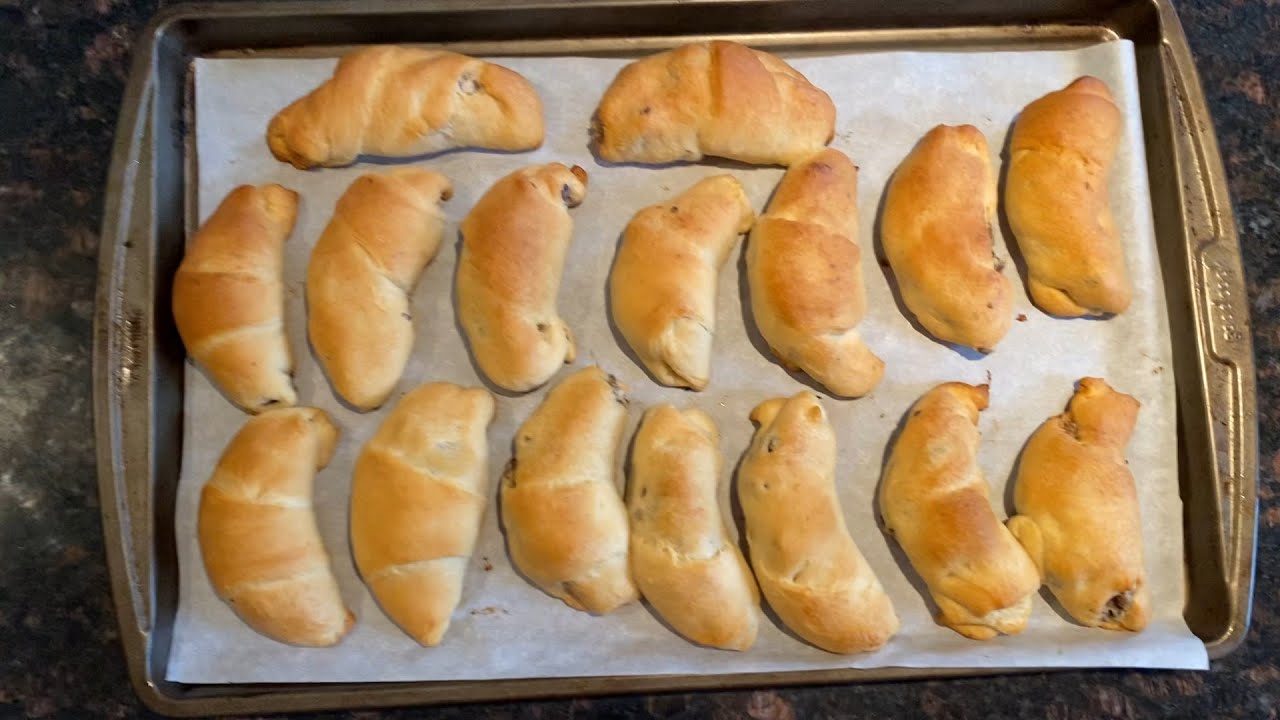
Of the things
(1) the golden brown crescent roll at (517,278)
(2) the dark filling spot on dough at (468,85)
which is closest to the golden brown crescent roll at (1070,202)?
(1) the golden brown crescent roll at (517,278)

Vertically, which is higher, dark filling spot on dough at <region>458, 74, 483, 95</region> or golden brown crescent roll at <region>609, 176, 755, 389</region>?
dark filling spot on dough at <region>458, 74, 483, 95</region>

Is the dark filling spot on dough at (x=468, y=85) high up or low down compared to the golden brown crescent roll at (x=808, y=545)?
up

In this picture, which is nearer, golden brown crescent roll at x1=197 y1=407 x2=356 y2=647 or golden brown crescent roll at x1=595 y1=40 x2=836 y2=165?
golden brown crescent roll at x1=197 y1=407 x2=356 y2=647

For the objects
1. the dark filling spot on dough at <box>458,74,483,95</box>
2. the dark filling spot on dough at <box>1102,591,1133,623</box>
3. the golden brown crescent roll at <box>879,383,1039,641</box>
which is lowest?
the dark filling spot on dough at <box>1102,591,1133,623</box>

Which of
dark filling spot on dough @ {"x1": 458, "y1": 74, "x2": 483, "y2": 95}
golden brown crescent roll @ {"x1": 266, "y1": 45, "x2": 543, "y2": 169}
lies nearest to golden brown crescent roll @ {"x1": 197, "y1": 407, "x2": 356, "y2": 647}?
golden brown crescent roll @ {"x1": 266, "y1": 45, "x2": 543, "y2": 169}

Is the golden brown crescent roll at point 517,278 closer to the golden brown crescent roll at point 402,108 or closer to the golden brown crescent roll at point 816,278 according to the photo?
the golden brown crescent roll at point 402,108

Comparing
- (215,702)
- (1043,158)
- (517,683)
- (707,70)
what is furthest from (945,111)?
(215,702)

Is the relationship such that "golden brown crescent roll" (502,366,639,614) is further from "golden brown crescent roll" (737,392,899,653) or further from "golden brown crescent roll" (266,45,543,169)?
"golden brown crescent roll" (266,45,543,169)

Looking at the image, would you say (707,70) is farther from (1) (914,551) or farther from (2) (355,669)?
(2) (355,669)
